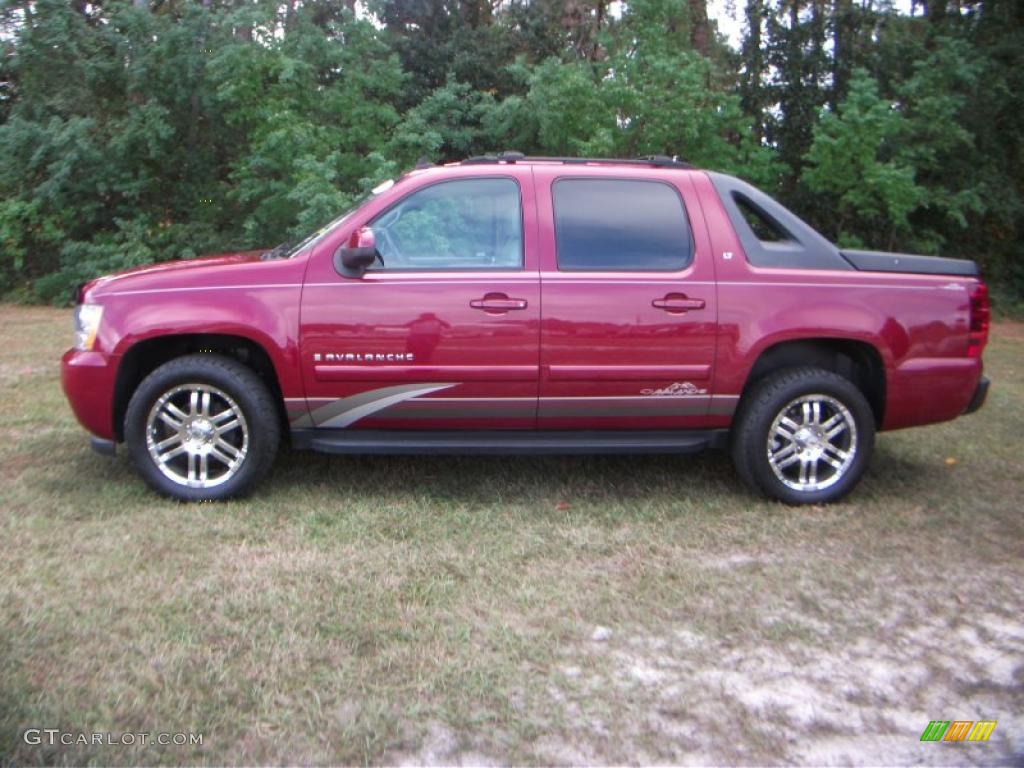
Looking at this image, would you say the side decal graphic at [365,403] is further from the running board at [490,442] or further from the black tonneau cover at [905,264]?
the black tonneau cover at [905,264]

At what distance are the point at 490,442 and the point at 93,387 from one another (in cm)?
207

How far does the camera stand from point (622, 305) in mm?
5203

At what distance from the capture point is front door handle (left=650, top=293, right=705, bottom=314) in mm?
5223

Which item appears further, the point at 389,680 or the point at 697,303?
the point at 697,303

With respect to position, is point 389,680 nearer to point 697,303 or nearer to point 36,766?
point 36,766

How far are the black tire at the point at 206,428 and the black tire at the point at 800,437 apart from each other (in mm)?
2530

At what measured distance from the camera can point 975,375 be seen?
5461mm

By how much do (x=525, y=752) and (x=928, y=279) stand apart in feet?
11.9

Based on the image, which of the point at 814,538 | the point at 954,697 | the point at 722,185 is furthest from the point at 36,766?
the point at 722,185

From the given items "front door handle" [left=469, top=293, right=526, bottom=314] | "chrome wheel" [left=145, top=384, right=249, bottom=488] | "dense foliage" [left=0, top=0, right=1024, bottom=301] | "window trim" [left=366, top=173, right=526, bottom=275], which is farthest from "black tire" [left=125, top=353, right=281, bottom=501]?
"dense foliage" [left=0, top=0, right=1024, bottom=301]

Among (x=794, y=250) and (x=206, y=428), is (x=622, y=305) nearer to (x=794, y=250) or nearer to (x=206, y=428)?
(x=794, y=250)

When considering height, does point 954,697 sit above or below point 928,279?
below

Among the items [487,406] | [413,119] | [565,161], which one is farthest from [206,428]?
[413,119]

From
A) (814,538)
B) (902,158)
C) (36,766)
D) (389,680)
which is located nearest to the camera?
(36,766)
